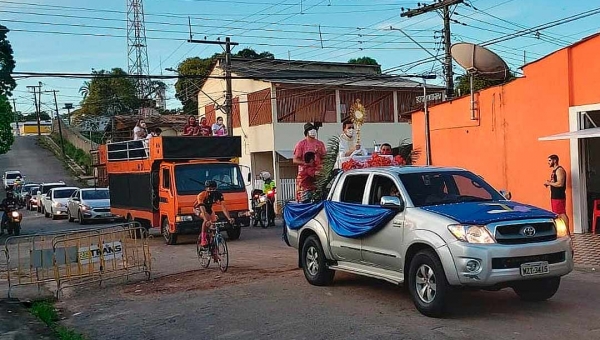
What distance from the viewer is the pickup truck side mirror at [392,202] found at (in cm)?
853

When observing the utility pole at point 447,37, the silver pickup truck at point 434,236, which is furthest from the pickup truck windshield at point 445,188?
the utility pole at point 447,37

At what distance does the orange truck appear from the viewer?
17.5 meters

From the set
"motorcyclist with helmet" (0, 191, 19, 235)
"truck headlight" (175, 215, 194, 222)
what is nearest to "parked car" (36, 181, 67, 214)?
"motorcyclist with helmet" (0, 191, 19, 235)

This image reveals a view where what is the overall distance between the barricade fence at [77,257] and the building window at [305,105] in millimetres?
19537

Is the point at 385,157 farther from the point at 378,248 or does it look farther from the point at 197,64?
the point at 197,64

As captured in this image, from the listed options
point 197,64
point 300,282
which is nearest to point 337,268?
point 300,282

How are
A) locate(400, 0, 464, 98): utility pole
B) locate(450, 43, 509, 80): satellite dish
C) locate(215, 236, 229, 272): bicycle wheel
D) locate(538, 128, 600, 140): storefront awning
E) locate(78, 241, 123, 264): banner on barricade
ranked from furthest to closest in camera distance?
locate(400, 0, 464, 98): utility pole
locate(450, 43, 509, 80): satellite dish
locate(538, 128, 600, 140): storefront awning
locate(215, 236, 229, 272): bicycle wheel
locate(78, 241, 123, 264): banner on barricade

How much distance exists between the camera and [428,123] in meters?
A: 20.5

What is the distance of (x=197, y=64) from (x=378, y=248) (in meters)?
46.2

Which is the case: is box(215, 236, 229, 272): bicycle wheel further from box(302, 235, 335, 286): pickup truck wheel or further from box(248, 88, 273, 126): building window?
box(248, 88, 273, 126): building window

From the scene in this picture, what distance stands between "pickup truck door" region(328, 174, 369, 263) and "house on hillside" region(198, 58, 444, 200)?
19855mm

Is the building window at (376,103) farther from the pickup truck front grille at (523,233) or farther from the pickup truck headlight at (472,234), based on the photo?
the pickup truck headlight at (472,234)

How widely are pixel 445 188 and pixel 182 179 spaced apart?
394 inches

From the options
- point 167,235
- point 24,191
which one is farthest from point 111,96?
point 167,235
